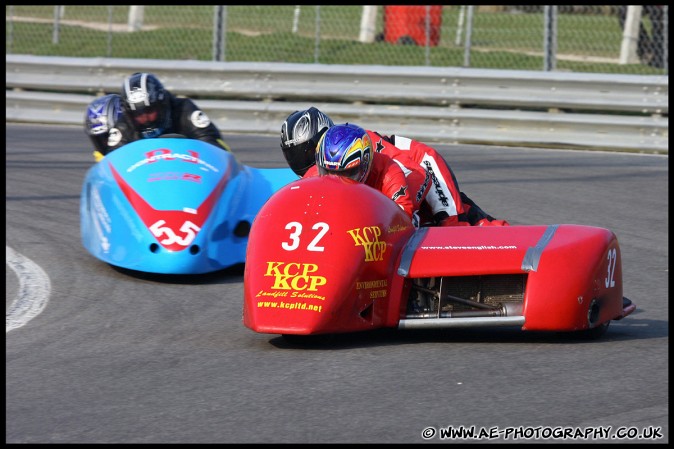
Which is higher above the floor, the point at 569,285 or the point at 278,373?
the point at 569,285

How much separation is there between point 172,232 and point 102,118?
196cm

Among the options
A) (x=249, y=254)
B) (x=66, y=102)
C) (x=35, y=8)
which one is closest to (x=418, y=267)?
(x=249, y=254)

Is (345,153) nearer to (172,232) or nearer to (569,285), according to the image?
(569,285)

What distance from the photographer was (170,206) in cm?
709

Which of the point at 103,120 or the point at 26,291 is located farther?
the point at 103,120

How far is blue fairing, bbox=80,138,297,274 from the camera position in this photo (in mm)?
7039

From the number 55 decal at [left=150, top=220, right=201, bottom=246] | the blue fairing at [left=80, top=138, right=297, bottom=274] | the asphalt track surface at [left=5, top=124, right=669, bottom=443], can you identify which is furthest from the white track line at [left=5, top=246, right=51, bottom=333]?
the number 55 decal at [left=150, top=220, right=201, bottom=246]

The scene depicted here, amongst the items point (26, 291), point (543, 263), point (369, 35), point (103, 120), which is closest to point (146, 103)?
point (103, 120)

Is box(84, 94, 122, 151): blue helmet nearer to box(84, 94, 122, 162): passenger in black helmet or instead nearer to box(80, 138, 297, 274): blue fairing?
box(84, 94, 122, 162): passenger in black helmet

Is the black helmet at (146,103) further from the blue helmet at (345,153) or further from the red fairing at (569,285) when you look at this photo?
the red fairing at (569,285)

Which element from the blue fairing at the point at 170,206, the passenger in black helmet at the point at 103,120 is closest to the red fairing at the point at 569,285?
the blue fairing at the point at 170,206

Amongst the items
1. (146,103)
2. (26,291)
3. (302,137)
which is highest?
(146,103)

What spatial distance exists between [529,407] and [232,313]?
2406 millimetres

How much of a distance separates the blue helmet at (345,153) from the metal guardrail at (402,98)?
7.17 m
